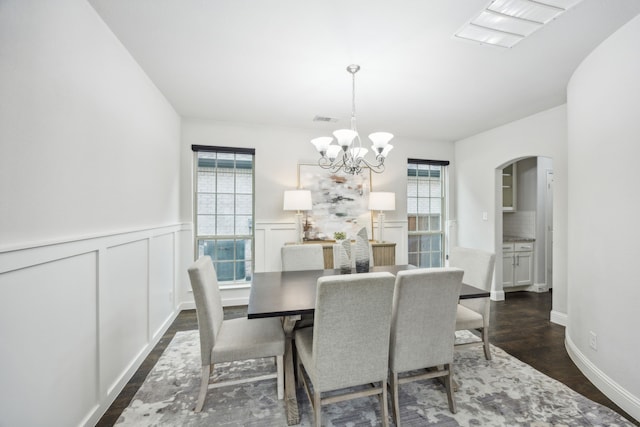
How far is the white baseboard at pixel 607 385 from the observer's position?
1.75 m

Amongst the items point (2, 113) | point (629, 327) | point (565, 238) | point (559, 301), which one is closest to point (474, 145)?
point (565, 238)

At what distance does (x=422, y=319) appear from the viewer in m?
1.61

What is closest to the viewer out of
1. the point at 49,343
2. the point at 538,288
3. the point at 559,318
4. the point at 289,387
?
the point at 49,343

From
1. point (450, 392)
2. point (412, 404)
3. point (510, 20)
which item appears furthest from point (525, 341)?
point (510, 20)

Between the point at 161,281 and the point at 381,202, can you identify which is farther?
the point at 381,202

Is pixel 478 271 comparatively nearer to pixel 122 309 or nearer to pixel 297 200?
pixel 297 200

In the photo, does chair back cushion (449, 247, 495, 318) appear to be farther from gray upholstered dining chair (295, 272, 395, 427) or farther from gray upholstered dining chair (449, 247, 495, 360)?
gray upholstered dining chair (295, 272, 395, 427)

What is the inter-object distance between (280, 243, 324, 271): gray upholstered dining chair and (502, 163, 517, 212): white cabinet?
11.8 feet

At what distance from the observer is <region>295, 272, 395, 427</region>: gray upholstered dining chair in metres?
1.39

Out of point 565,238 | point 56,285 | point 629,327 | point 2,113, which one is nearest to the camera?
point 2,113

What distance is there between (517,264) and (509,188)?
131 centimetres

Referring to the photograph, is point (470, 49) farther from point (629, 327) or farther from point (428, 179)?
point (428, 179)

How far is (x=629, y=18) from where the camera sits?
178 cm

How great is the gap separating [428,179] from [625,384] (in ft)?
11.5
